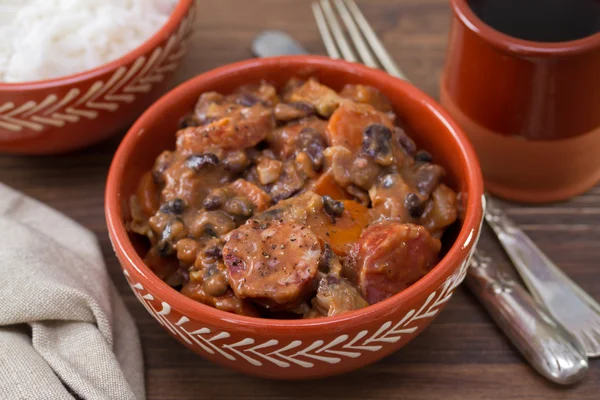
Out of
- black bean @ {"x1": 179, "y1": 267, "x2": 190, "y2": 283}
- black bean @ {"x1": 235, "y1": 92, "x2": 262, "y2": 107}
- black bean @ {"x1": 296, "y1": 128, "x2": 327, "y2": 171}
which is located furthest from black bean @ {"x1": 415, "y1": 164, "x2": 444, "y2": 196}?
black bean @ {"x1": 179, "y1": 267, "x2": 190, "y2": 283}

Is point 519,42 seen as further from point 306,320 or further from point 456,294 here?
point 306,320

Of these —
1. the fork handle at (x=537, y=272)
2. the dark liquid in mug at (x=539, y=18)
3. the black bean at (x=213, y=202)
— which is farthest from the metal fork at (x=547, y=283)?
the black bean at (x=213, y=202)

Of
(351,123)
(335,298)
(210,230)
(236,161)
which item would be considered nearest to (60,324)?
(210,230)

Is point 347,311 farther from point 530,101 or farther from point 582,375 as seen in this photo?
point 530,101

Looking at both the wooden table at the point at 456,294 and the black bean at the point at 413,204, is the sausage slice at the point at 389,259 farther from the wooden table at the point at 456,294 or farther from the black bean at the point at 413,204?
the wooden table at the point at 456,294

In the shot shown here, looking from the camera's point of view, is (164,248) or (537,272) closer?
(164,248)

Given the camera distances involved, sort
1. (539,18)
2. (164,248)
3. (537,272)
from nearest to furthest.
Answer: (164,248), (537,272), (539,18)
